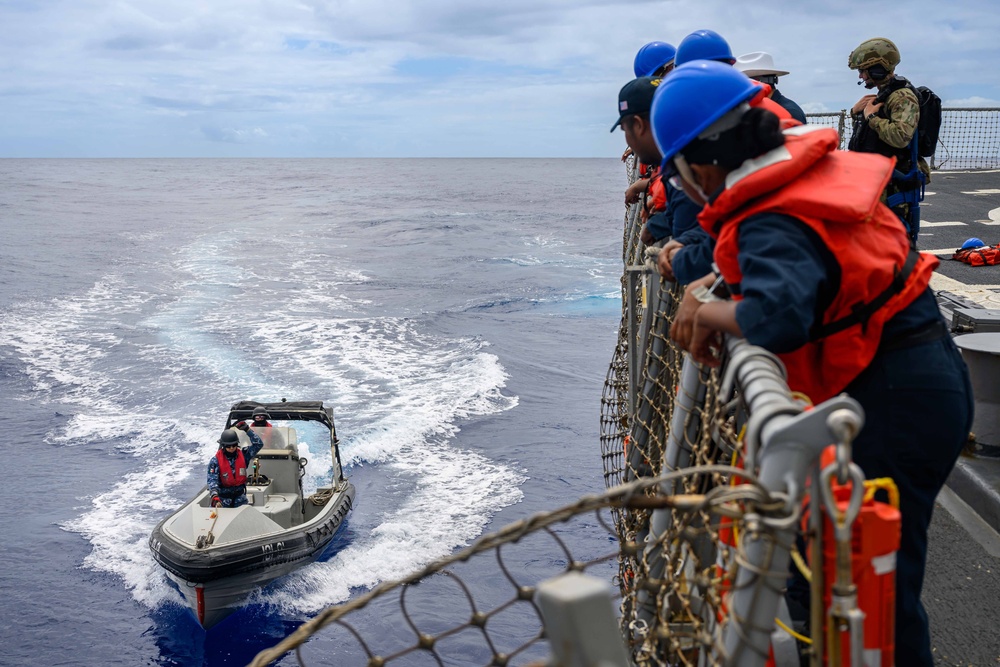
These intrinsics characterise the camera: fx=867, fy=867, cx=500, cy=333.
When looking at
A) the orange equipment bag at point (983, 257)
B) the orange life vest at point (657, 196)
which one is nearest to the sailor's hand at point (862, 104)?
the orange life vest at point (657, 196)

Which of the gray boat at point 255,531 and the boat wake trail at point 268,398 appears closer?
the gray boat at point 255,531

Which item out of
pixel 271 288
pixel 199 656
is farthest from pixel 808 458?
pixel 271 288

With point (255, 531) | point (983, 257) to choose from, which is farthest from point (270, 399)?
point (983, 257)

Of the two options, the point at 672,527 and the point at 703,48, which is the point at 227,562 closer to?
the point at 703,48

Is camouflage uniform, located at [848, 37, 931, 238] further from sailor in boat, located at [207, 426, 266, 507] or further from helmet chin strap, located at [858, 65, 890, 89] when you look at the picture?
sailor in boat, located at [207, 426, 266, 507]

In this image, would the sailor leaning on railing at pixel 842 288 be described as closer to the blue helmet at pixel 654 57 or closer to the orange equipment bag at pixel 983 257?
the blue helmet at pixel 654 57

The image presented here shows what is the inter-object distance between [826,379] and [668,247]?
1003 millimetres

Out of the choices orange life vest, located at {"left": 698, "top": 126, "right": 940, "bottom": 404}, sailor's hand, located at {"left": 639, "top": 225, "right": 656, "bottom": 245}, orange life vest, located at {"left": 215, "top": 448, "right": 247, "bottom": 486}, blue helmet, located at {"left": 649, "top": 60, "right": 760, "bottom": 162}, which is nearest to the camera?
orange life vest, located at {"left": 698, "top": 126, "right": 940, "bottom": 404}

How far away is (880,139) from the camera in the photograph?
6402mm

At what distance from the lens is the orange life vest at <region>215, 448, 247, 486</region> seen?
42.3 ft

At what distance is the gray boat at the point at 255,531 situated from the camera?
12.7 meters

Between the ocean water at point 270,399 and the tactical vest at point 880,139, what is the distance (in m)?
10.5

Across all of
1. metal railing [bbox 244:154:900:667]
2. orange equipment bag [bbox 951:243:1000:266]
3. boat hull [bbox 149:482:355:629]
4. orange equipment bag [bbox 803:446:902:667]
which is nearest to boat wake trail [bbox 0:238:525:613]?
boat hull [bbox 149:482:355:629]

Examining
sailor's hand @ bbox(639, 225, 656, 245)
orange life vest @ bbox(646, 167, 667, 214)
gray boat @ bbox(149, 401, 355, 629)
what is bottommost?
gray boat @ bbox(149, 401, 355, 629)
